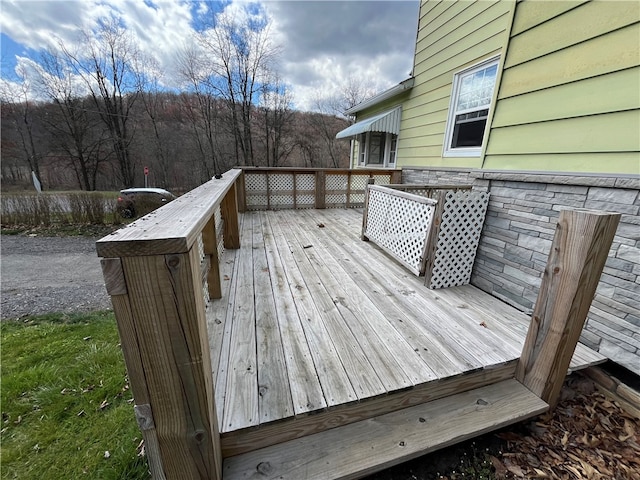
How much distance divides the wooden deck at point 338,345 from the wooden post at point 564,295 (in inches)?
7.3

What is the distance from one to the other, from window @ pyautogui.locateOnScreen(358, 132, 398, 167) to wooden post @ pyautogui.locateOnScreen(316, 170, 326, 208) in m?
2.18

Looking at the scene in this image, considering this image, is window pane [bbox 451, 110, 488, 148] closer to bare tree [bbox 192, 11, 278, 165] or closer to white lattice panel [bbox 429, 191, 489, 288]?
white lattice panel [bbox 429, 191, 489, 288]

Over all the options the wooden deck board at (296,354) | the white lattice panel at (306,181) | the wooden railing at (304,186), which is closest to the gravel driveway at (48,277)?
the wooden railing at (304,186)

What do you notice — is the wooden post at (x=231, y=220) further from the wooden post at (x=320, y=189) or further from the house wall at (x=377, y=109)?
the house wall at (x=377, y=109)

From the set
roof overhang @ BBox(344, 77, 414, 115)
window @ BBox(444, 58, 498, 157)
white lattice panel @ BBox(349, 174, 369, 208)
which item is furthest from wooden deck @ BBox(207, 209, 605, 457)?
roof overhang @ BBox(344, 77, 414, 115)

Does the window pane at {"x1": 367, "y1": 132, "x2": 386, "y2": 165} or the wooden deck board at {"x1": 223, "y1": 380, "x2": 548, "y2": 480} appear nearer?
the wooden deck board at {"x1": 223, "y1": 380, "x2": 548, "y2": 480}

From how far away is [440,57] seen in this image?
438cm

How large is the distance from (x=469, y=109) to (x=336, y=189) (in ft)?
11.4

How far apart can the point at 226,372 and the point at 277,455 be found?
52cm

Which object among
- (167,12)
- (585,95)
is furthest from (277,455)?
(167,12)

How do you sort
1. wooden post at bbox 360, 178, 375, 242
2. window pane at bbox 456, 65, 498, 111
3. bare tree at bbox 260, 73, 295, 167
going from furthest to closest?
bare tree at bbox 260, 73, 295, 167 < wooden post at bbox 360, 178, 375, 242 < window pane at bbox 456, 65, 498, 111

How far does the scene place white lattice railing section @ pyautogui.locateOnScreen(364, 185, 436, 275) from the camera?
273cm

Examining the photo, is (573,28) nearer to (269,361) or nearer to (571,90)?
(571,90)

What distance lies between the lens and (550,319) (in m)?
1.51
